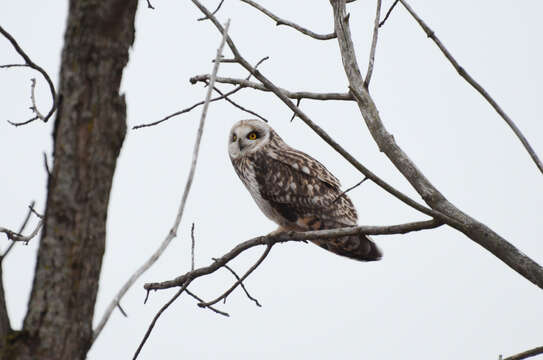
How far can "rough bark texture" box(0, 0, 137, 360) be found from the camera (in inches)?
73.1

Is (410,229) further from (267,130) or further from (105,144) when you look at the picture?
(267,130)

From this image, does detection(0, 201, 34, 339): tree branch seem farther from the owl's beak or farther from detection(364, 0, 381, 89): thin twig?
the owl's beak

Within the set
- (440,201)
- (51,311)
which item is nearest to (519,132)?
(440,201)

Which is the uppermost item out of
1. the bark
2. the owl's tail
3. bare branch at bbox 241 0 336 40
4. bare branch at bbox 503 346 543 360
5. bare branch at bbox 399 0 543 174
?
bare branch at bbox 241 0 336 40

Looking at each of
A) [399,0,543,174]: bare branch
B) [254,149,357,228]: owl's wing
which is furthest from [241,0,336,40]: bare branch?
[254,149,357,228]: owl's wing

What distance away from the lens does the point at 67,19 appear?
6.35 ft

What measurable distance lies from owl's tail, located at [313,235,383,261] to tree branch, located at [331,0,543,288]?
2.12 meters

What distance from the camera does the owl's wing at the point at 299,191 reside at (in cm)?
579

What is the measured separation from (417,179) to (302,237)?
2.22ft

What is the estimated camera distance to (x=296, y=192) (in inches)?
229

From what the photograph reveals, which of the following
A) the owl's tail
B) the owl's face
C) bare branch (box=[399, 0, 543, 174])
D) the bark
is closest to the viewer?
the bark

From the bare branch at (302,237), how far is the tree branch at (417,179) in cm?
14

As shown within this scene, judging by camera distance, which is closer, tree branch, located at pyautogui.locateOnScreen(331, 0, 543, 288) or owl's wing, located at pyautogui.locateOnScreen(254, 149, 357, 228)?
tree branch, located at pyautogui.locateOnScreen(331, 0, 543, 288)

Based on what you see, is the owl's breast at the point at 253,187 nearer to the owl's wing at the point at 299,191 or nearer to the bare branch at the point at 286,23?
the owl's wing at the point at 299,191
